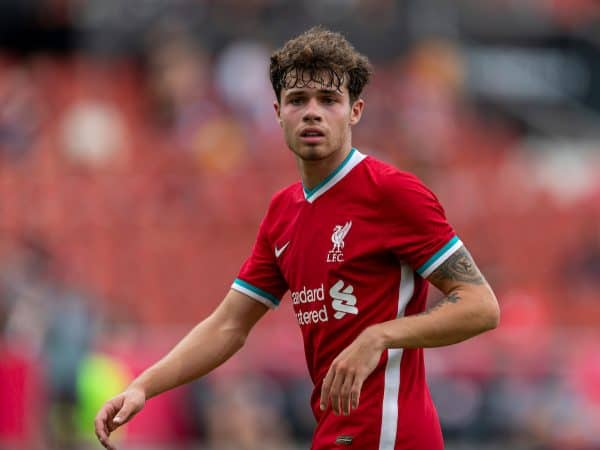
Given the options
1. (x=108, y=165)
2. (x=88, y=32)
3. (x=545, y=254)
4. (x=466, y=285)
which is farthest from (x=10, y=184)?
(x=466, y=285)

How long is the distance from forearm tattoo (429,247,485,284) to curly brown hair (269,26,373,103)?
77cm

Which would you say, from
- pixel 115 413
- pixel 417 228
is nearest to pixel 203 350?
pixel 115 413

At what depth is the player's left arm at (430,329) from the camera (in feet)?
15.9

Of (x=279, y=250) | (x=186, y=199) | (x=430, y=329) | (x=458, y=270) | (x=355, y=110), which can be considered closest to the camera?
(x=430, y=329)

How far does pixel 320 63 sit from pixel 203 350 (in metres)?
1.33

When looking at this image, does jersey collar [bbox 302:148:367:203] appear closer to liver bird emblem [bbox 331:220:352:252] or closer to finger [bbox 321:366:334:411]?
liver bird emblem [bbox 331:220:352:252]

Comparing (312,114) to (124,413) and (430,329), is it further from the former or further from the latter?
(124,413)

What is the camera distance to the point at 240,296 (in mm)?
5910

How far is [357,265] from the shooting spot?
17.5ft

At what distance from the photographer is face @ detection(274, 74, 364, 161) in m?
5.32

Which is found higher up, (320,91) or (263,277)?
(320,91)

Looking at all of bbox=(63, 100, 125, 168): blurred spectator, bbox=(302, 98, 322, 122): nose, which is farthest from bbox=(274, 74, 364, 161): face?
bbox=(63, 100, 125, 168): blurred spectator

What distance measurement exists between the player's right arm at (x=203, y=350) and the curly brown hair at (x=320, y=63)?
1.01 meters

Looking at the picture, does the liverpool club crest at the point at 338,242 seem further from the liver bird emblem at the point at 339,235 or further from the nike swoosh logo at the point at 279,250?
the nike swoosh logo at the point at 279,250
